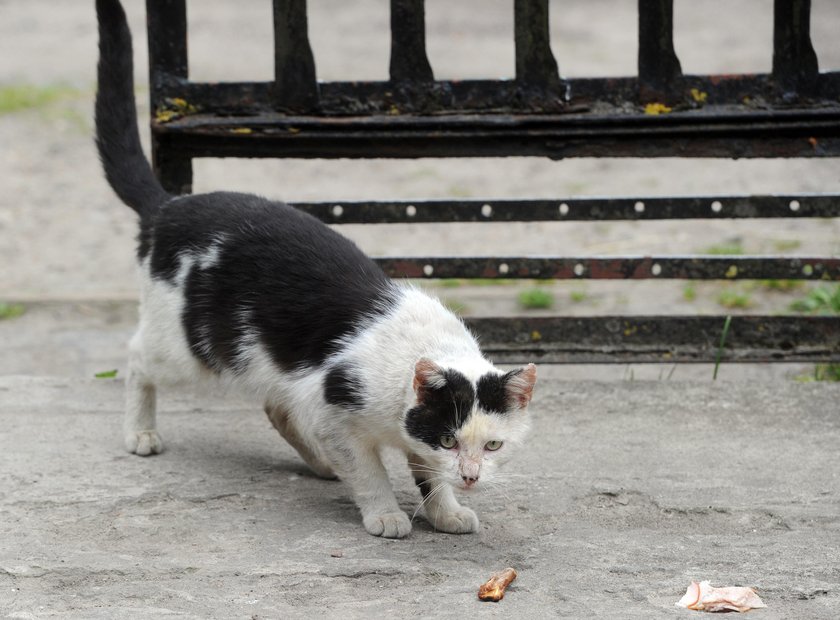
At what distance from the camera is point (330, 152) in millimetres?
4516

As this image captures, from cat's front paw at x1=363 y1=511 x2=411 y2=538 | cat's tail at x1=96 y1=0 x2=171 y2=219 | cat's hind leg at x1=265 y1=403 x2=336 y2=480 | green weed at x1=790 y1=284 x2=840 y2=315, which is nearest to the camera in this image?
cat's front paw at x1=363 y1=511 x2=411 y2=538

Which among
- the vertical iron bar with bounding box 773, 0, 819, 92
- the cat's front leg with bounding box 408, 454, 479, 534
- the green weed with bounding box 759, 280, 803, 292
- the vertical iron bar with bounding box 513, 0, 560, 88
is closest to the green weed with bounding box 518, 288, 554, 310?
the green weed with bounding box 759, 280, 803, 292

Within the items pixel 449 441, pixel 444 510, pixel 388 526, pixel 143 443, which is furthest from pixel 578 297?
pixel 449 441

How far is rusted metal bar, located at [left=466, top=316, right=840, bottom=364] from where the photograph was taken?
458 centimetres

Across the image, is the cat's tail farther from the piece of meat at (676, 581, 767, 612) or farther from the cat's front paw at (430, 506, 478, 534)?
the piece of meat at (676, 581, 767, 612)

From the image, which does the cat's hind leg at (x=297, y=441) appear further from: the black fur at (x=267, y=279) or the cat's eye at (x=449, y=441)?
the cat's eye at (x=449, y=441)

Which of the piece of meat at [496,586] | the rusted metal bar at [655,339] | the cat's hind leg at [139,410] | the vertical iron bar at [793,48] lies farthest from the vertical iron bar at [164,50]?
the piece of meat at [496,586]

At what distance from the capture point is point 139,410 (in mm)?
3812

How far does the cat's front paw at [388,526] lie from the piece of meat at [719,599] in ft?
2.57

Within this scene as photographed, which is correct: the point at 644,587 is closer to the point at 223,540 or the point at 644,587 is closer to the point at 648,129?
the point at 223,540

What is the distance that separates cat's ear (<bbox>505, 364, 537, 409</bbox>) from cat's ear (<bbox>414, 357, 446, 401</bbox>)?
0.17 m

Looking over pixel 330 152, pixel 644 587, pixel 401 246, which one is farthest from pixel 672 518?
pixel 401 246

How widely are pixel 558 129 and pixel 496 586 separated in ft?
7.07

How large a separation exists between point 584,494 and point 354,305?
35.0 inches
